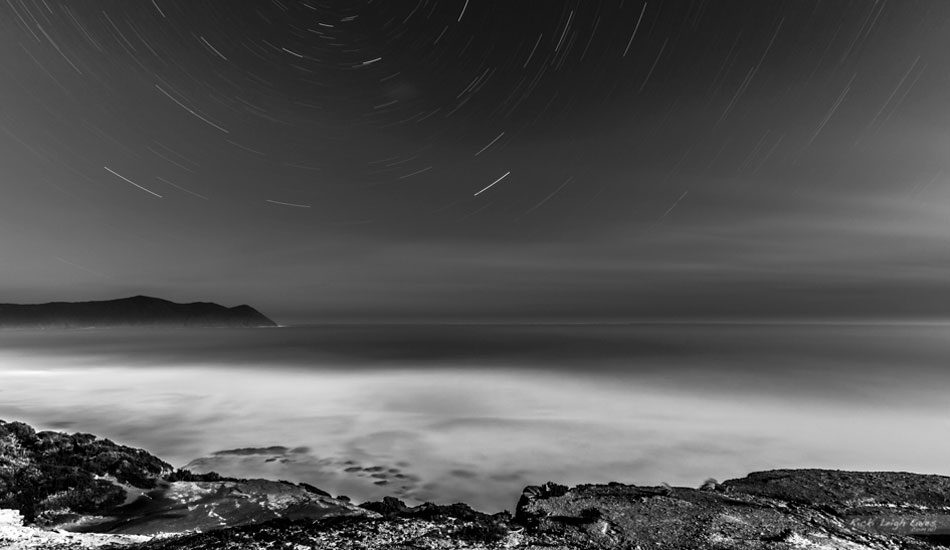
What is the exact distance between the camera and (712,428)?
18.2 m

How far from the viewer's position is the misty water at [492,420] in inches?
495

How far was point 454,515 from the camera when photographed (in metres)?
5.75

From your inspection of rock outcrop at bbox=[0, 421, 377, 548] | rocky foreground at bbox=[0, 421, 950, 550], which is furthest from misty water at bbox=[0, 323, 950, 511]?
rocky foreground at bbox=[0, 421, 950, 550]

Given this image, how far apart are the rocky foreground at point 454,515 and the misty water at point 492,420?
12.6 ft

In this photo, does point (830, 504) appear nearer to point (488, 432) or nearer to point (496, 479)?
point (496, 479)

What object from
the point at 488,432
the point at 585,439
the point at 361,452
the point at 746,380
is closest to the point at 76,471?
the point at 361,452

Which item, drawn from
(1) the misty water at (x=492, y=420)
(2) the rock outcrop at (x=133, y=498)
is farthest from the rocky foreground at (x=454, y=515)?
(1) the misty water at (x=492, y=420)

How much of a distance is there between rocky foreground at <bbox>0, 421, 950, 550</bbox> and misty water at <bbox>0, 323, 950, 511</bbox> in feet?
12.6

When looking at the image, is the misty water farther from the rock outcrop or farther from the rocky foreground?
the rocky foreground

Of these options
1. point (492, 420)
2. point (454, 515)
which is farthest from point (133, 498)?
point (492, 420)

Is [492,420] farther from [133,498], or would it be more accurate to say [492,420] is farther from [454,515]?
[454,515]

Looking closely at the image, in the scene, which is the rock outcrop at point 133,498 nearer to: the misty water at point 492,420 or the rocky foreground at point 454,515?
the rocky foreground at point 454,515

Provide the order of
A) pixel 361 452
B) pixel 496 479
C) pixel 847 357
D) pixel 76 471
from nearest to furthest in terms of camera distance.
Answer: pixel 76 471 < pixel 496 479 < pixel 361 452 < pixel 847 357

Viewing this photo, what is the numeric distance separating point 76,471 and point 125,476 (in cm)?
59
